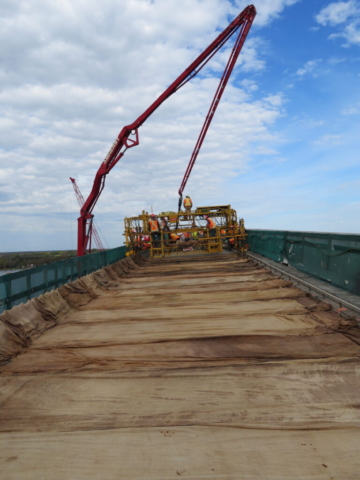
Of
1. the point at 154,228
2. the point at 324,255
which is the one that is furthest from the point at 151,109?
the point at 324,255

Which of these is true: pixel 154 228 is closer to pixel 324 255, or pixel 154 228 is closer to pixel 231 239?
pixel 231 239

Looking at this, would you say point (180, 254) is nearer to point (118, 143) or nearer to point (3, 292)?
point (118, 143)

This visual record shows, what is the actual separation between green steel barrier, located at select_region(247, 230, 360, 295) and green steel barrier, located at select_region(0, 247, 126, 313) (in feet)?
20.2

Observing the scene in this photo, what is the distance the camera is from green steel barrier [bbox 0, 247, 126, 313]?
5801 mm

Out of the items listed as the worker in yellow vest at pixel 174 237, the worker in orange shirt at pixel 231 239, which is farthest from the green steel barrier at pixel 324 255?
the worker in yellow vest at pixel 174 237

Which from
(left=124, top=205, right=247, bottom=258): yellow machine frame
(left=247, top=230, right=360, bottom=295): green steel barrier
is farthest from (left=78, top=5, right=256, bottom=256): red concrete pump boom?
(left=247, top=230, right=360, bottom=295): green steel barrier

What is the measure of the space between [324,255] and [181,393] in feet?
20.3

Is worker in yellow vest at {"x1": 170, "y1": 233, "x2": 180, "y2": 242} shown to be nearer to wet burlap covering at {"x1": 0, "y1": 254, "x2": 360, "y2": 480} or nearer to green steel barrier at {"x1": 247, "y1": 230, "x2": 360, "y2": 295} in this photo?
green steel barrier at {"x1": 247, "y1": 230, "x2": 360, "y2": 295}

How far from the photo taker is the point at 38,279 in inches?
276

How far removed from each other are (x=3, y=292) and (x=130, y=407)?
3567 millimetres

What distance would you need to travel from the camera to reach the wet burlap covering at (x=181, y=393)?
2.36 metres

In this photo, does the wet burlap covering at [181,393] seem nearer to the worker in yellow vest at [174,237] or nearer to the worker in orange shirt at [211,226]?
the worker in yellow vest at [174,237]

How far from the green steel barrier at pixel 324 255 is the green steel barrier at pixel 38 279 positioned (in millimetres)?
6156

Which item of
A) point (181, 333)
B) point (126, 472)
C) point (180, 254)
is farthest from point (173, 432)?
point (180, 254)
